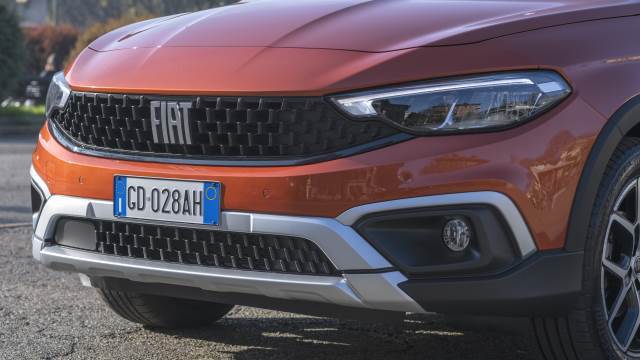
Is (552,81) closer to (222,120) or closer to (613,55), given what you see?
(613,55)

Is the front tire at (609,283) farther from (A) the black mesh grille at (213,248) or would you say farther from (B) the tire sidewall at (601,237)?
(A) the black mesh grille at (213,248)

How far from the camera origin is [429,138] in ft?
11.3

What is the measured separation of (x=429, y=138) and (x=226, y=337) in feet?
5.54

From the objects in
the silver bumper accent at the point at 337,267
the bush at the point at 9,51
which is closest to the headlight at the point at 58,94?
the silver bumper accent at the point at 337,267

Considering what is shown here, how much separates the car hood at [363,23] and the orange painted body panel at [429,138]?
0.05 meters

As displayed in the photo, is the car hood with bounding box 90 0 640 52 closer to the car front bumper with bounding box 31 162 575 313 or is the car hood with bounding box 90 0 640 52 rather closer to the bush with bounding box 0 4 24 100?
the car front bumper with bounding box 31 162 575 313

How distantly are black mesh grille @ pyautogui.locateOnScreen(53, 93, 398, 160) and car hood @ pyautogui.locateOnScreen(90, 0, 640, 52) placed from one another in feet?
0.87

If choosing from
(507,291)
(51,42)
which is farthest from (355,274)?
(51,42)

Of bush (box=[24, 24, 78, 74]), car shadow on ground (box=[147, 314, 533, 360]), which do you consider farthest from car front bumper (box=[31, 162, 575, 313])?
bush (box=[24, 24, 78, 74])

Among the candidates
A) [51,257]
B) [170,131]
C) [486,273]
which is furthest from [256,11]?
→ [486,273]

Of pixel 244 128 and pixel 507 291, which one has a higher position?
pixel 244 128

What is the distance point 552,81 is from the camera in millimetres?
3520

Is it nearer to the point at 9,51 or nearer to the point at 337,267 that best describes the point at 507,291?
the point at 337,267

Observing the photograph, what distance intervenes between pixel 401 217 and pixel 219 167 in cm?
60
